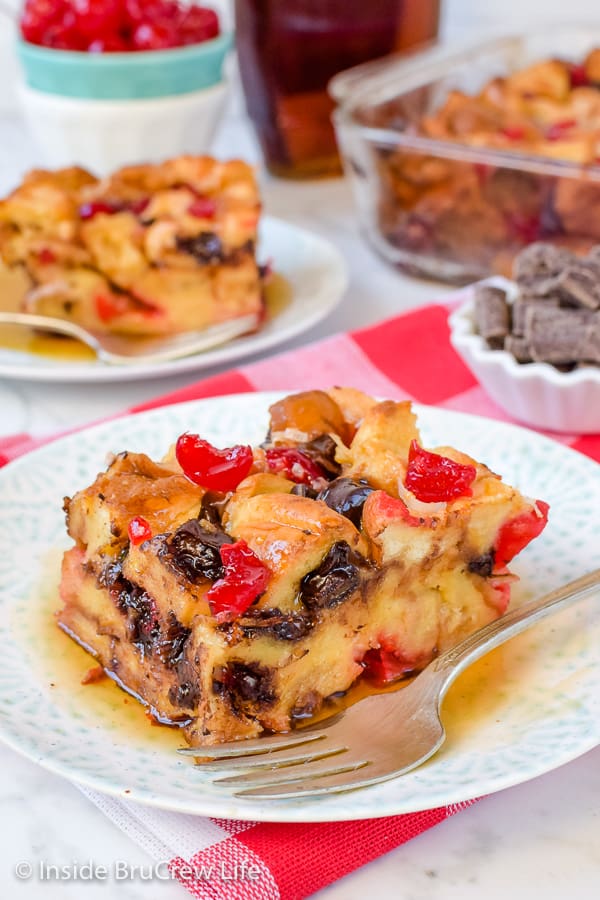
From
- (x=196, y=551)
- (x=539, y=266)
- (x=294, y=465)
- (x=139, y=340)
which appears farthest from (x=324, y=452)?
(x=139, y=340)

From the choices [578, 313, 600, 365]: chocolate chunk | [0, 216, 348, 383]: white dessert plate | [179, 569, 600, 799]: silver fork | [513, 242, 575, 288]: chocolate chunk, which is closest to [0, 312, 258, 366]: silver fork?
[0, 216, 348, 383]: white dessert plate

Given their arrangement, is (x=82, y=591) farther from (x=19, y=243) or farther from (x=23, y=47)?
(x=23, y=47)

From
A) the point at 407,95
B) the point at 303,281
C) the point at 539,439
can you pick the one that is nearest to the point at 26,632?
the point at 539,439

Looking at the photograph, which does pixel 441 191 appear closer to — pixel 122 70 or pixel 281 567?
pixel 122 70

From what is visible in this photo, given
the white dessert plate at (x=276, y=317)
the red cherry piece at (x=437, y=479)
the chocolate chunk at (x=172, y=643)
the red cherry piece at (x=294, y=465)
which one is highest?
the red cherry piece at (x=437, y=479)

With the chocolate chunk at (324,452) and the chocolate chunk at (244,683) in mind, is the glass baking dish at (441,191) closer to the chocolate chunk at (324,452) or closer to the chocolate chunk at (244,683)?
→ the chocolate chunk at (324,452)

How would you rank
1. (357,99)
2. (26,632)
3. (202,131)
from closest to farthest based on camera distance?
(26,632), (357,99), (202,131)

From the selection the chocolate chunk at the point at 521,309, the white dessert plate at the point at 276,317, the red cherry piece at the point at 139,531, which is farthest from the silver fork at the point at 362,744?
the white dessert plate at the point at 276,317

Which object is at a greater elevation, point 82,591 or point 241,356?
point 82,591
